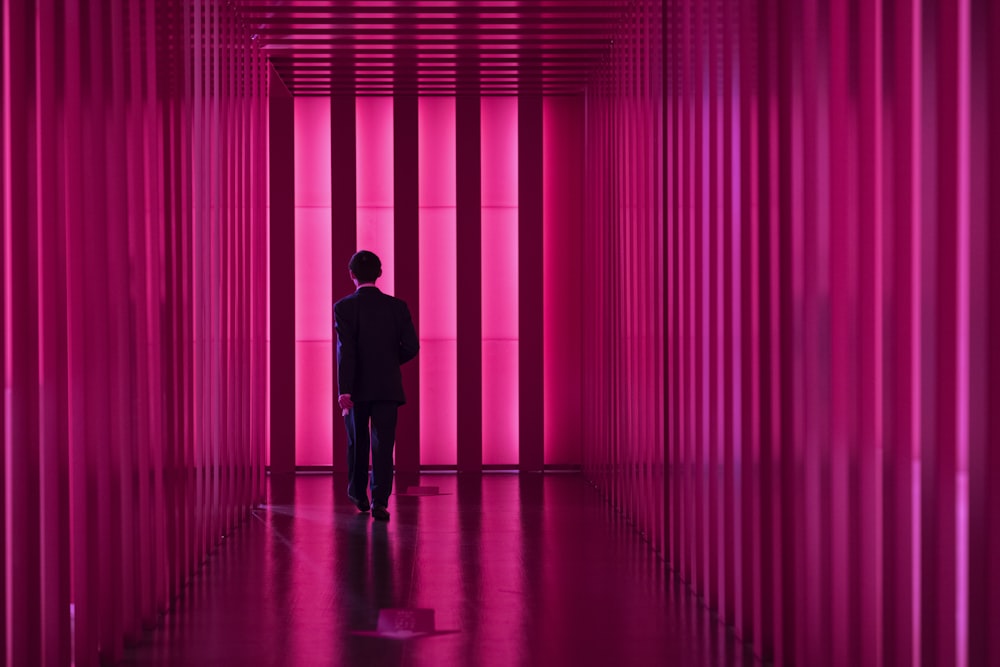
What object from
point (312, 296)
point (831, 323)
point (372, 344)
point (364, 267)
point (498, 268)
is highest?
point (498, 268)

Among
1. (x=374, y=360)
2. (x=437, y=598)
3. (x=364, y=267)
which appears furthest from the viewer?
(x=364, y=267)

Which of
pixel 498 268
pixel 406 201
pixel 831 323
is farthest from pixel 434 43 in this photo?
pixel 831 323

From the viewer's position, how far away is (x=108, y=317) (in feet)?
14.1

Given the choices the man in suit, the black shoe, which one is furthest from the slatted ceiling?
the black shoe

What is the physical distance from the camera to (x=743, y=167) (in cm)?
441

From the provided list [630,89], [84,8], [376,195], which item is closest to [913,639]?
[84,8]

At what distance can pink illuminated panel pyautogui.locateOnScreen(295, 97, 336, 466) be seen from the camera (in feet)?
33.7

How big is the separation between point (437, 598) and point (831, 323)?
91.9 inches

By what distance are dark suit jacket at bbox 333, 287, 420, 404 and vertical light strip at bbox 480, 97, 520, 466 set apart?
309 cm

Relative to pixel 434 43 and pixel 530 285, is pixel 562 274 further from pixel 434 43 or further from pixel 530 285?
pixel 434 43

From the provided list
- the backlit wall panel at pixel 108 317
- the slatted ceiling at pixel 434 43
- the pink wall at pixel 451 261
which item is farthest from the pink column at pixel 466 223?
the backlit wall panel at pixel 108 317

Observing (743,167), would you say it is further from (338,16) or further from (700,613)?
(338,16)

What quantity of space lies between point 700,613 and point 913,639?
181cm

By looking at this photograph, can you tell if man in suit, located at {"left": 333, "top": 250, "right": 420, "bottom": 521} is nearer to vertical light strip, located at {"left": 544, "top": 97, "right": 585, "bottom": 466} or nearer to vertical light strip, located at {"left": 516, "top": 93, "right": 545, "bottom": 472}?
vertical light strip, located at {"left": 516, "top": 93, "right": 545, "bottom": 472}
